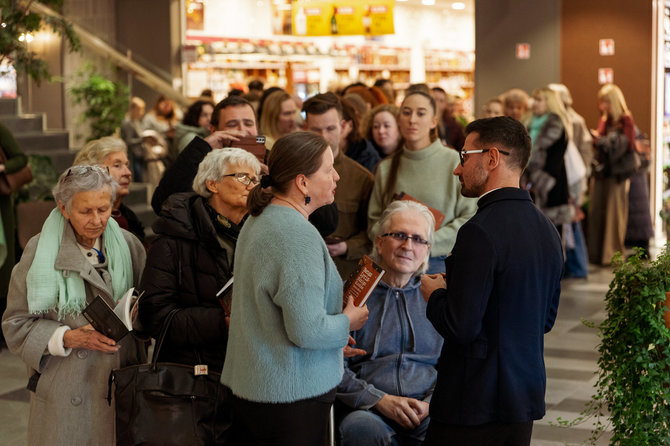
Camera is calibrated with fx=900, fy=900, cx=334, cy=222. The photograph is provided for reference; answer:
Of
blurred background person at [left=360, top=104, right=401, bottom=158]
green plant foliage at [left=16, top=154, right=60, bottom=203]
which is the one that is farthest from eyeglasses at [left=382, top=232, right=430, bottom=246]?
green plant foliage at [left=16, top=154, right=60, bottom=203]

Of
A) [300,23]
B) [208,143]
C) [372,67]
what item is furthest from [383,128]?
[372,67]

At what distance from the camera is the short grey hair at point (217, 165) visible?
10.8 feet

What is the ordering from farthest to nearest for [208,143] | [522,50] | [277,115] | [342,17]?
[342,17]
[522,50]
[277,115]
[208,143]

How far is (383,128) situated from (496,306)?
3.31 metres

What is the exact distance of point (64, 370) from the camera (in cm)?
317

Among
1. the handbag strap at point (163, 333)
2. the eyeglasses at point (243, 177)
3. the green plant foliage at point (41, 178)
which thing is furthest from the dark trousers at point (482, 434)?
the green plant foliage at point (41, 178)

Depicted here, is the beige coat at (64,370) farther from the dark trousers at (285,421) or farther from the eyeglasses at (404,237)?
the eyeglasses at (404,237)

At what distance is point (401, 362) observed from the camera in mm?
3531

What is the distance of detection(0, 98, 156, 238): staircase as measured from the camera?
920 centimetres

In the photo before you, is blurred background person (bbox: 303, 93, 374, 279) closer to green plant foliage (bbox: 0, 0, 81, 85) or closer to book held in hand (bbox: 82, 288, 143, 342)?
book held in hand (bbox: 82, 288, 143, 342)

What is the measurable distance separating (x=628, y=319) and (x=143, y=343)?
1830 mm

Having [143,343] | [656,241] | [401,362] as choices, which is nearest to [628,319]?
[401,362]

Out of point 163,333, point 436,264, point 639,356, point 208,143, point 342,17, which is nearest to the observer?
point 163,333

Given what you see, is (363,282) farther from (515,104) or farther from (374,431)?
(515,104)
